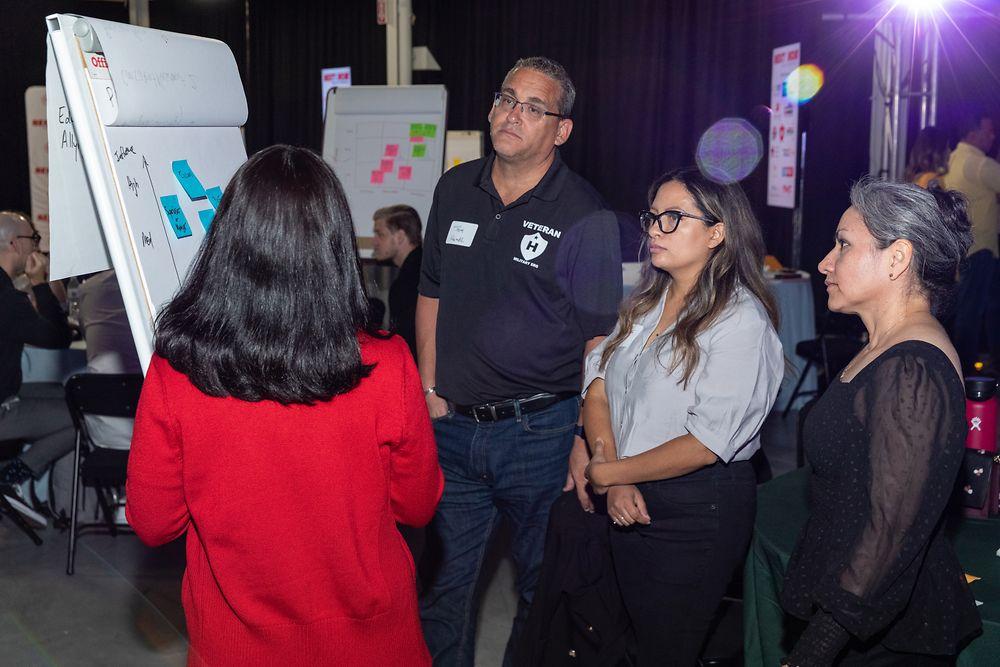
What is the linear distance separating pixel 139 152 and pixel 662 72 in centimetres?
582

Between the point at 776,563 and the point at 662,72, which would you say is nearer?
the point at 776,563

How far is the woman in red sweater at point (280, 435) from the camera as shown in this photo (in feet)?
4.10

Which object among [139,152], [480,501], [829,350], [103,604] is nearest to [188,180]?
[139,152]

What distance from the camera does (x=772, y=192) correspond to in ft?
21.7

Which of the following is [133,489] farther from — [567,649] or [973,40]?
[973,40]

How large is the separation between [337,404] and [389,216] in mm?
3319

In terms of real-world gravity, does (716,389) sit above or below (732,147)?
below

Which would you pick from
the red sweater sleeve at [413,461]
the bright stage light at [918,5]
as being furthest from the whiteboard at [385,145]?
the red sweater sleeve at [413,461]

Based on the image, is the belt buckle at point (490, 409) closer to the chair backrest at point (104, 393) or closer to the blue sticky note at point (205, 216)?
the blue sticky note at point (205, 216)

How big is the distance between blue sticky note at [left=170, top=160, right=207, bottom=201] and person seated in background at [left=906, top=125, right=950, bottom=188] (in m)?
4.28

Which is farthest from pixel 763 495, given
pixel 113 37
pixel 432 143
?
pixel 432 143

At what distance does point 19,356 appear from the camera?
365cm

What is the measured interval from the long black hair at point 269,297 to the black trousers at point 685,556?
84cm

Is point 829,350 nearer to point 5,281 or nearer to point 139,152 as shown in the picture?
point 5,281
